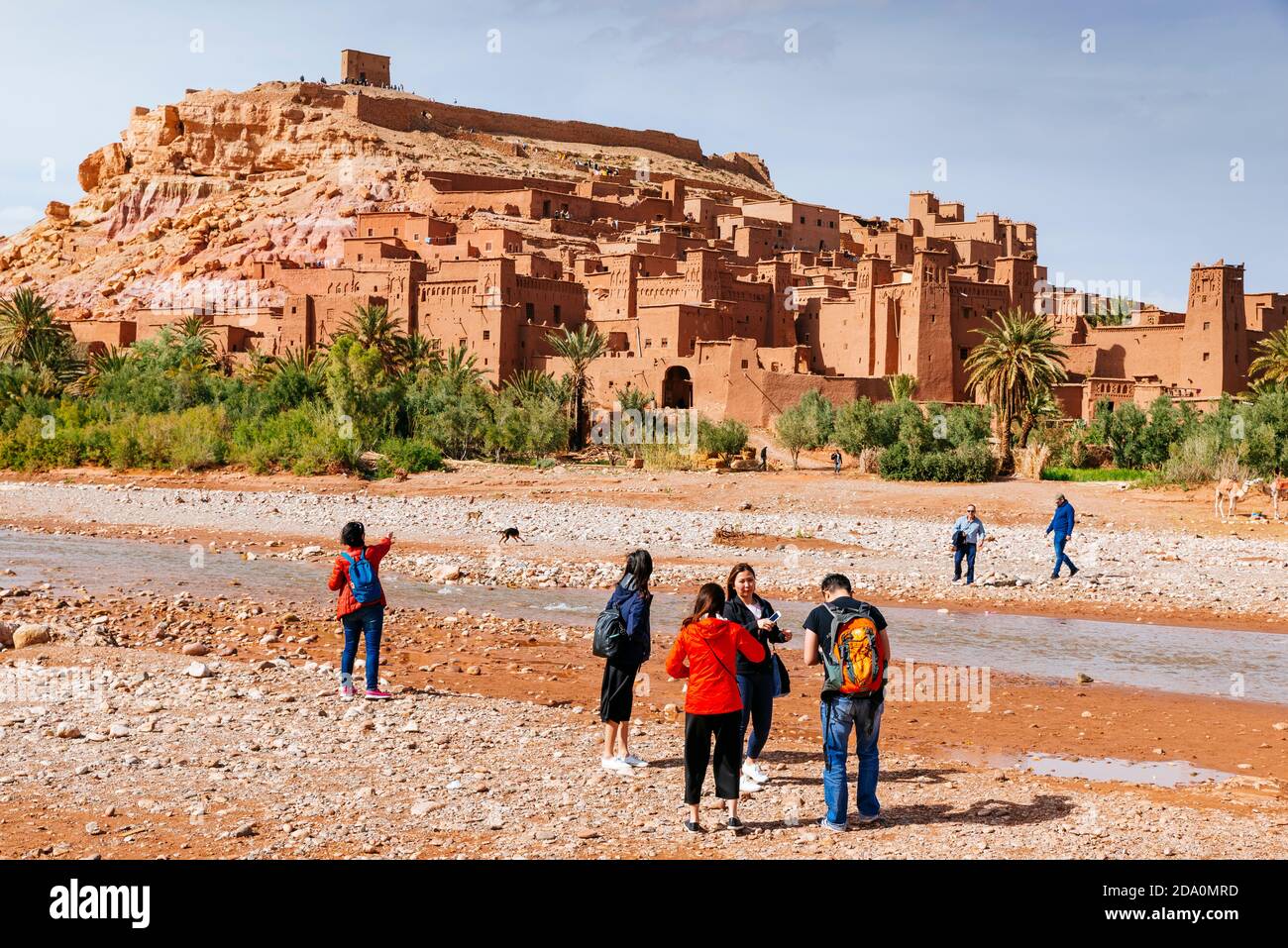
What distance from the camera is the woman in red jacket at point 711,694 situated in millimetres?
6988

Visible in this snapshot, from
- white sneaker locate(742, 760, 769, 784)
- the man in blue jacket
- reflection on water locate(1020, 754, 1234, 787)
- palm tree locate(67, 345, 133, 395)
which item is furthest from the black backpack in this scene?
palm tree locate(67, 345, 133, 395)

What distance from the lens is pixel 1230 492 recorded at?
26.4 m

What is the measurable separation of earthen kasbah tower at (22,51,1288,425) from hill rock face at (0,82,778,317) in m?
0.22

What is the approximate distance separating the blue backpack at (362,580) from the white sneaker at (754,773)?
10.8ft

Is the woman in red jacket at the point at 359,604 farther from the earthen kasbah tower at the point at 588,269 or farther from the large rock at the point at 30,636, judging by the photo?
the earthen kasbah tower at the point at 588,269

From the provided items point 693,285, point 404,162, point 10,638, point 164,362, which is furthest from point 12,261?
point 10,638

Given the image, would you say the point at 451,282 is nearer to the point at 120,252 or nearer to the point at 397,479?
the point at 397,479

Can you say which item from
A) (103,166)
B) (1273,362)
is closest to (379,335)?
(1273,362)

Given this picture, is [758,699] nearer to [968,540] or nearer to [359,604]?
[359,604]

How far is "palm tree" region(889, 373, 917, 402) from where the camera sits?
139 feet

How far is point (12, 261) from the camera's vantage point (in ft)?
269

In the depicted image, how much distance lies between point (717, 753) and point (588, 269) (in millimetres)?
Answer: 48662

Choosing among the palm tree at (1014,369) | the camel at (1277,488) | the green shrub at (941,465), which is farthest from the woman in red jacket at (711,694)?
the palm tree at (1014,369)
